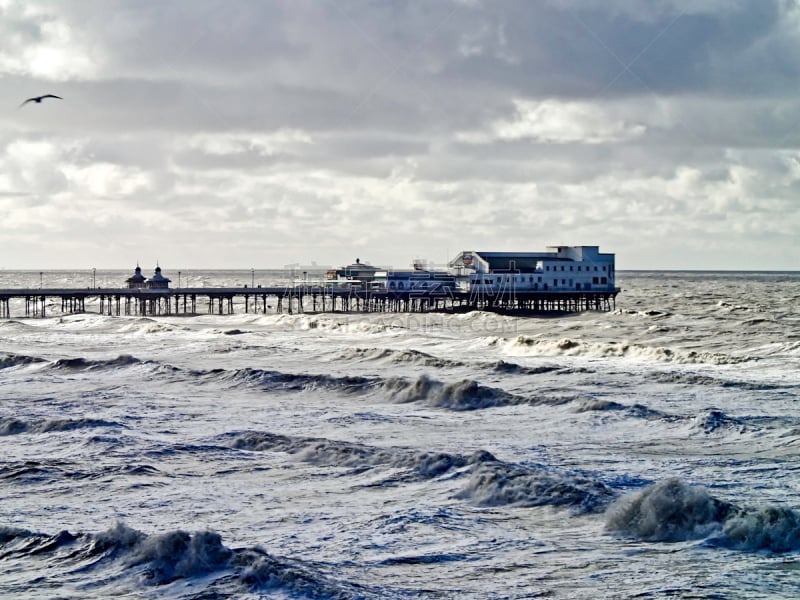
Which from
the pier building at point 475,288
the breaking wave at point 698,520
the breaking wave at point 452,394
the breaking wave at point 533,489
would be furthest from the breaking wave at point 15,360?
the pier building at point 475,288

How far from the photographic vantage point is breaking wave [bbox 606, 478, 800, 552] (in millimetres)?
17984

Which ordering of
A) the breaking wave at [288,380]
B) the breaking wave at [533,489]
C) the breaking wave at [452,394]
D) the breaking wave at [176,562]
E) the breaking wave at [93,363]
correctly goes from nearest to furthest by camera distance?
the breaking wave at [176,562] < the breaking wave at [533,489] < the breaking wave at [452,394] < the breaking wave at [288,380] < the breaking wave at [93,363]

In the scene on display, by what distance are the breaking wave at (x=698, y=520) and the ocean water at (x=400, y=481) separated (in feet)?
0.14

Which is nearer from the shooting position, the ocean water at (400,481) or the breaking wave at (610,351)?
the ocean water at (400,481)

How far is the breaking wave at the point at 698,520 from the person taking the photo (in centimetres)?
1798

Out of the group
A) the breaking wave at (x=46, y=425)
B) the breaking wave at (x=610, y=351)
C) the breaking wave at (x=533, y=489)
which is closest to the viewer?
the breaking wave at (x=533, y=489)

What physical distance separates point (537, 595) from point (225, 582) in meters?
4.88

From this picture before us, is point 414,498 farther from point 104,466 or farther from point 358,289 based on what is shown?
point 358,289

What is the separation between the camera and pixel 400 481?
75.7 feet

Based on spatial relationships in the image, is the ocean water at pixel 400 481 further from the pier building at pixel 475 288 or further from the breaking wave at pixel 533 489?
the pier building at pixel 475 288

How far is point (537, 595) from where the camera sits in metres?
15.4

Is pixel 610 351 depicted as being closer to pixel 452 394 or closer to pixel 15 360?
pixel 452 394

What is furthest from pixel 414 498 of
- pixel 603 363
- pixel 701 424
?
pixel 603 363

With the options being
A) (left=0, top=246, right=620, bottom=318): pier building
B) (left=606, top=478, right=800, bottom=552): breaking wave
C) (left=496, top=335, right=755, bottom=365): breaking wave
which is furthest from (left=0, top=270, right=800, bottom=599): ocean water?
(left=0, top=246, right=620, bottom=318): pier building
